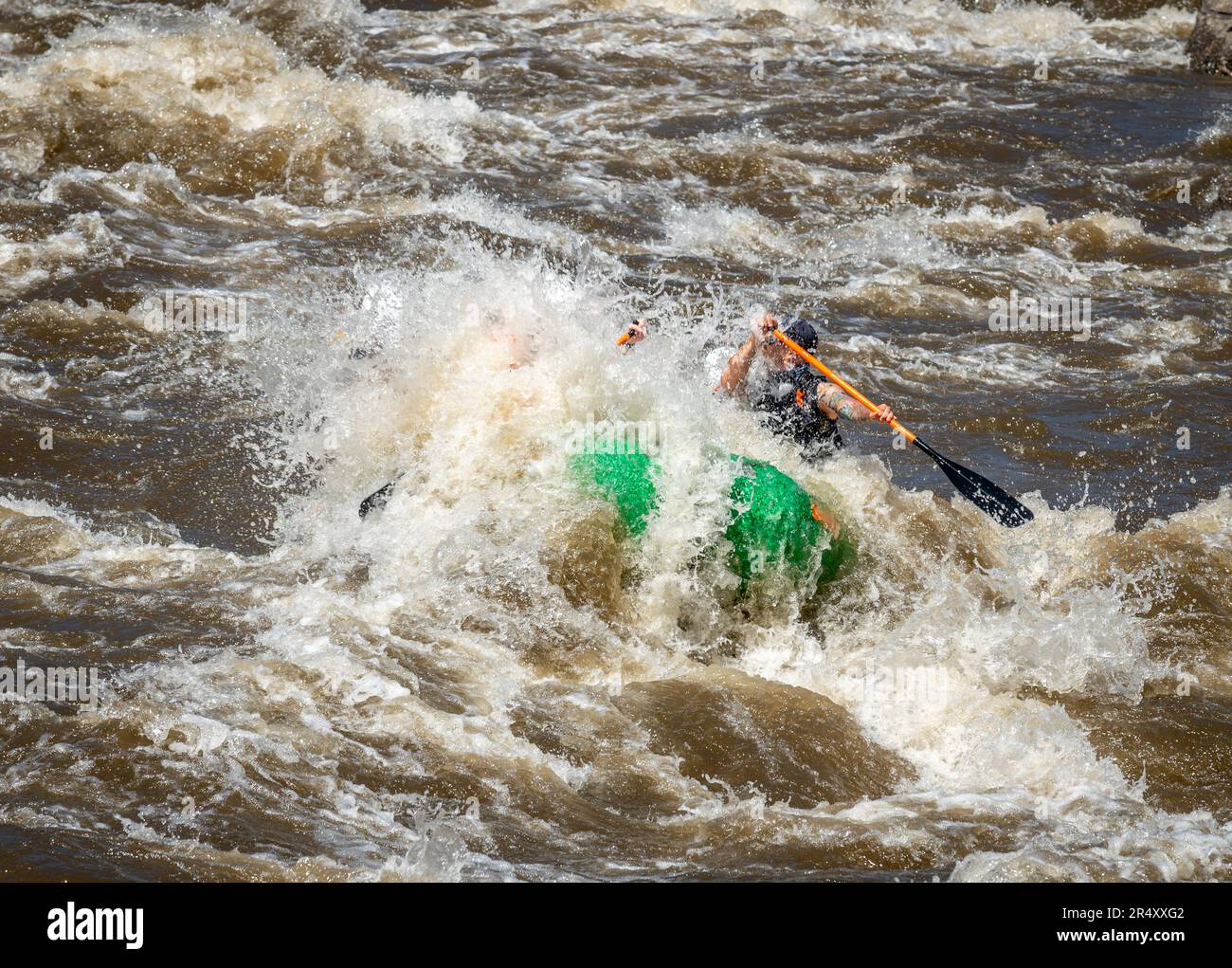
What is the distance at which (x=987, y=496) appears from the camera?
6758mm

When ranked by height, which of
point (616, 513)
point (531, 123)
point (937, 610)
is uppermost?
point (531, 123)

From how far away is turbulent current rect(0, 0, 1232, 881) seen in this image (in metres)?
4.49

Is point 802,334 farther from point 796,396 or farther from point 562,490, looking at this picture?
point 562,490

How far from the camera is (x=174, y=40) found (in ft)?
40.7

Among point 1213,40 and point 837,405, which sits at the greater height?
point 1213,40

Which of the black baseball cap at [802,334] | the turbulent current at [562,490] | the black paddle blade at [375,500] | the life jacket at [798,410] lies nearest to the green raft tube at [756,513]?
the turbulent current at [562,490]

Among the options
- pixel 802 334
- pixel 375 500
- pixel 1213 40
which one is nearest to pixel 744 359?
pixel 802 334

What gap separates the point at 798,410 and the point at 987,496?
1.01 metres

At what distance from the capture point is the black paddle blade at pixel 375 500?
634cm

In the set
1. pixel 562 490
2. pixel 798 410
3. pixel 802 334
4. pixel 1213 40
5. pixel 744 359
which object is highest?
pixel 1213 40

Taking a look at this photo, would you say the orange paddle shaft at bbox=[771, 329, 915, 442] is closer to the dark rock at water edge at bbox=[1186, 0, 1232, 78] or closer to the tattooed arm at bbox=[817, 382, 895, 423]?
the tattooed arm at bbox=[817, 382, 895, 423]

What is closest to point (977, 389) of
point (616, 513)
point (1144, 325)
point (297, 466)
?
point (1144, 325)
